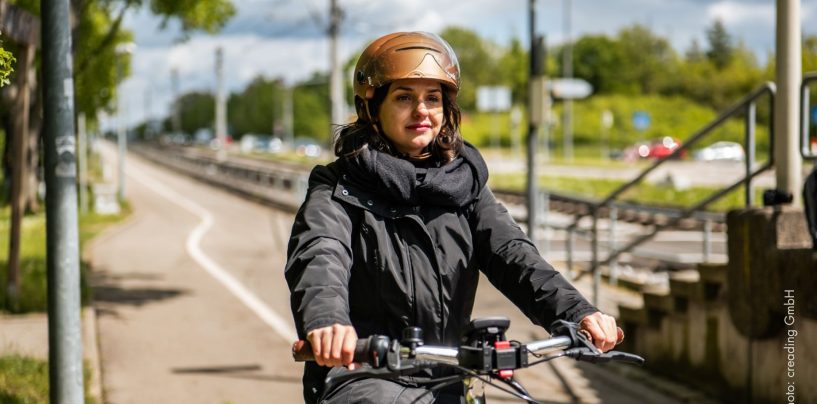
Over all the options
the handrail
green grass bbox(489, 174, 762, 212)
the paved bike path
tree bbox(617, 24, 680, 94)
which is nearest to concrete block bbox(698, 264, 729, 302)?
the handrail

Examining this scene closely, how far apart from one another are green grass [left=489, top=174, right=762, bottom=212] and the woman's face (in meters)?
22.0

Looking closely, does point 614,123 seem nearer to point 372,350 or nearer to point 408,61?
point 408,61

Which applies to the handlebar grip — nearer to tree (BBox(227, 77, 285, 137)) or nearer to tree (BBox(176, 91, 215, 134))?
tree (BBox(227, 77, 285, 137))

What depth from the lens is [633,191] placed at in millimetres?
37031

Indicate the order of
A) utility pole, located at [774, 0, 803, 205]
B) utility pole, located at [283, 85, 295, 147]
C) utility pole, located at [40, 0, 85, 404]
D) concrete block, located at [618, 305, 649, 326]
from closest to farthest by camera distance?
utility pole, located at [40, 0, 85, 404] < utility pole, located at [774, 0, 803, 205] < concrete block, located at [618, 305, 649, 326] < utility pole, located at [283, 85, 295, 147]

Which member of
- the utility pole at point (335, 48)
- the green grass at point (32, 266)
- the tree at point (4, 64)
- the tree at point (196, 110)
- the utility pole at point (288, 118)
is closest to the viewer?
the tree at point (4, 64)

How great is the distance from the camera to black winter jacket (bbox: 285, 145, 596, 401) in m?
2.94

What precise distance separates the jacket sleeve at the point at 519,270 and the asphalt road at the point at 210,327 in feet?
17.4

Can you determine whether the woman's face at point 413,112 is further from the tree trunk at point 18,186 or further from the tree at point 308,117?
the tree at point 308,117

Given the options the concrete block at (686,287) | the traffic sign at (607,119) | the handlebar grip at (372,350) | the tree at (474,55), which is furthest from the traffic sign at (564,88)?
the tree at (474,55)

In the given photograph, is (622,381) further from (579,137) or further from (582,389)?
(579,137)

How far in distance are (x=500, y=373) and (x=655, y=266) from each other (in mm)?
16514

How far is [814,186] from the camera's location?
21.2ft

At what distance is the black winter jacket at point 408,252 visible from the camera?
9.64 ft
